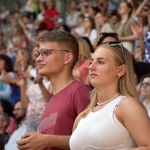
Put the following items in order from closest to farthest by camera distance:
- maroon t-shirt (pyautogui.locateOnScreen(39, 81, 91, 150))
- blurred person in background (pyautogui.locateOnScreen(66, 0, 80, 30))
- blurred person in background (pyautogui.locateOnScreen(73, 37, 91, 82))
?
maroon t-shirt (pyautogui.locateOnScreen(39, 81, 91, 150)), blurred person in background (pyautogui.locateOnScreen(73, 37, 91, 82)), blurred person in background (pyautogui.locateOnScreen(66, 0, 80, 30))

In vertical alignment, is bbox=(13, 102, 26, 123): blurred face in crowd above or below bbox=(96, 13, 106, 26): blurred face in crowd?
below

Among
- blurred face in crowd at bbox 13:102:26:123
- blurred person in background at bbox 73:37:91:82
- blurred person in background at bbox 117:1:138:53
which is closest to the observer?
blurred person in background at bbox 73:37:91:82

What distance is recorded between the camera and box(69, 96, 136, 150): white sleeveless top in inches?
143

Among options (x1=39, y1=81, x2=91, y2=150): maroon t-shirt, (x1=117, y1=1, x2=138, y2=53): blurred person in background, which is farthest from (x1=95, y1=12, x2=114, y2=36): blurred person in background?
(x1=39, y1=81, x2=91, y2=150): maroon t-shirt

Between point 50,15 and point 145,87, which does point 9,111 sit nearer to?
point 145,87

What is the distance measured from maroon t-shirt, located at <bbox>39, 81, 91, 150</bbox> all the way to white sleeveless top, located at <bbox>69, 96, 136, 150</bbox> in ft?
1.81

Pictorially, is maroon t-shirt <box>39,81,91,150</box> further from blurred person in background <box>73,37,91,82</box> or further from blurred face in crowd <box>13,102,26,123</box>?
blurred face in crowd <box>13,102,26,123</box>

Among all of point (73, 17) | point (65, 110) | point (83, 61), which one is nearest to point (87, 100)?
point (65, 110)

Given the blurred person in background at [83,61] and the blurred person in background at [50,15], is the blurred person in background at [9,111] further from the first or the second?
the blurred person in background at [50,15]

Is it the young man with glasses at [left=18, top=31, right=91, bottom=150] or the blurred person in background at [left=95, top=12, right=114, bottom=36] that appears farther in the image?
the blurred person in background at [left=95, top=12, right=114, bottom=36]

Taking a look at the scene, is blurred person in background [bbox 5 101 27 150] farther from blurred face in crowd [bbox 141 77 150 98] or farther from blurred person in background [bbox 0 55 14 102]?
blurred face in crowd [bbox 141 77 150 98]

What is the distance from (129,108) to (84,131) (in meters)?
0.36

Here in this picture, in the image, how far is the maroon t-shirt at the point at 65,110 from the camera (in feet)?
14.4

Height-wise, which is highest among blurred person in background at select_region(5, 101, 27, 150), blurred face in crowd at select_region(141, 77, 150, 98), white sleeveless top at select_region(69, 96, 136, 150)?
white sleeveless top at select_region(69, 96, 136, 150)
